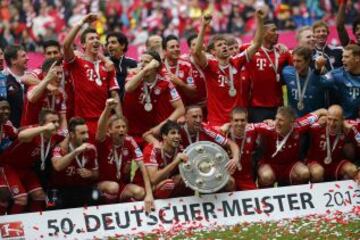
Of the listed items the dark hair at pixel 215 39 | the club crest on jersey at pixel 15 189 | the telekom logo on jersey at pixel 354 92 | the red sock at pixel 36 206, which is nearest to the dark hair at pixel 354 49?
the telekom logo on jersey at pixel 354 92

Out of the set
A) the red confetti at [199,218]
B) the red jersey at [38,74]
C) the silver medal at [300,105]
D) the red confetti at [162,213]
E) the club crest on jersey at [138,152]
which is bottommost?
the red confetti at [199,218]

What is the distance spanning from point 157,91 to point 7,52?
1948 mm

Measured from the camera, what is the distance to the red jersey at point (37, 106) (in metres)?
13.9

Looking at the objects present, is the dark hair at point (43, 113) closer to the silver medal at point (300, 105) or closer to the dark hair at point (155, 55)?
the dark hair at point (155, 55)

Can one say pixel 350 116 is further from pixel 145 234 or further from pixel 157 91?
pixel 145 234

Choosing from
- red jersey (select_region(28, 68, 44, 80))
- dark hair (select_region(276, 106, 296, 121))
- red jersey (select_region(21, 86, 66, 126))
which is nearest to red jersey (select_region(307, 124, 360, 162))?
dark hair (select_region(276, 106, 296, 121))

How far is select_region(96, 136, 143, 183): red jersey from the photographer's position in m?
14.0

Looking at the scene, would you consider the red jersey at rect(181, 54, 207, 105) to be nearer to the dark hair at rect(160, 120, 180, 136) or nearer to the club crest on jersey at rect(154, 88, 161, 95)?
the club crest on jersey at rect(154, 88, 161, 95)

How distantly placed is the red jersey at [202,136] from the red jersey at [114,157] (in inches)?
23.3

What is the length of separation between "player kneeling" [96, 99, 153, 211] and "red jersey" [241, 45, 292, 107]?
1.98 meters

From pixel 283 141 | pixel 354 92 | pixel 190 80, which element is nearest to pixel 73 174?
pixel 190 80

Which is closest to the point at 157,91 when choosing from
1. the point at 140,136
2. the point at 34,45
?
the point at 140,136

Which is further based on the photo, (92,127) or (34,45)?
(34,45)

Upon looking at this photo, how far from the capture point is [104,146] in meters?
14.0
